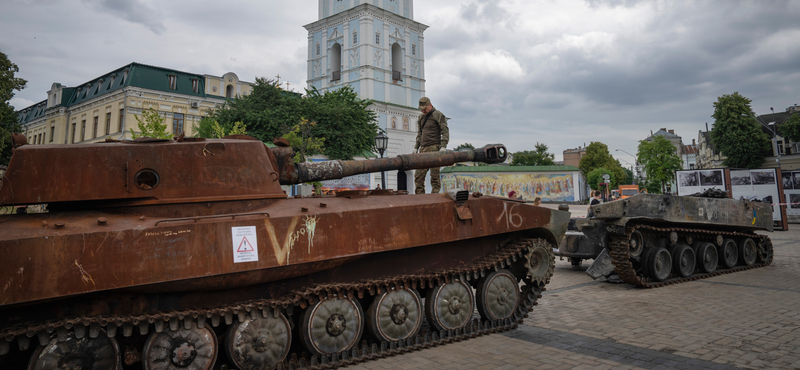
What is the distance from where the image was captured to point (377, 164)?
20.3ft

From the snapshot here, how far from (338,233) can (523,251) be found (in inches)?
117

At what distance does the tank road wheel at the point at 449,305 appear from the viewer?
598cm

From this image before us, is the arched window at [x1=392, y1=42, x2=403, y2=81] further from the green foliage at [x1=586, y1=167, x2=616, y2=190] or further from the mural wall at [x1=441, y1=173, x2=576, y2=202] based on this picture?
A: the green foliage at [x1=586, y1=167, x2=616, y2=190]

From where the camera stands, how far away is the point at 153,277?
4.08 meters

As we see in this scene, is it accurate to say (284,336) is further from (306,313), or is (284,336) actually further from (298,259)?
(298,259)

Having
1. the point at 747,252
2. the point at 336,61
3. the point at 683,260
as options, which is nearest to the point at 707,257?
the point at 683,260

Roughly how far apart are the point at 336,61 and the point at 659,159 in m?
33.1

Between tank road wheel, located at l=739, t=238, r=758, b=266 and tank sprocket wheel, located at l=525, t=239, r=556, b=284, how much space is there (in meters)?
8.06

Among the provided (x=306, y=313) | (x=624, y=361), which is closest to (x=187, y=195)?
(x=306, y=313)

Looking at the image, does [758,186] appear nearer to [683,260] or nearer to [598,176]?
[683,260]

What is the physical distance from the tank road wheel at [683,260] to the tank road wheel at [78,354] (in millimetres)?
10472

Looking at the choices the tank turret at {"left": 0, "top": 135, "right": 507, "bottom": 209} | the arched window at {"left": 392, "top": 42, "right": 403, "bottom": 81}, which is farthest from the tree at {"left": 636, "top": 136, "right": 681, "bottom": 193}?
the tank turret at {"left": 0, "top": 135, "right": 507, "bottom": 209}

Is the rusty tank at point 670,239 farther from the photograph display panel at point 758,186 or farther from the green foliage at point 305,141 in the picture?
the green foliage at point 305,141

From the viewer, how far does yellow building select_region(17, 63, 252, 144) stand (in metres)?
37.2
